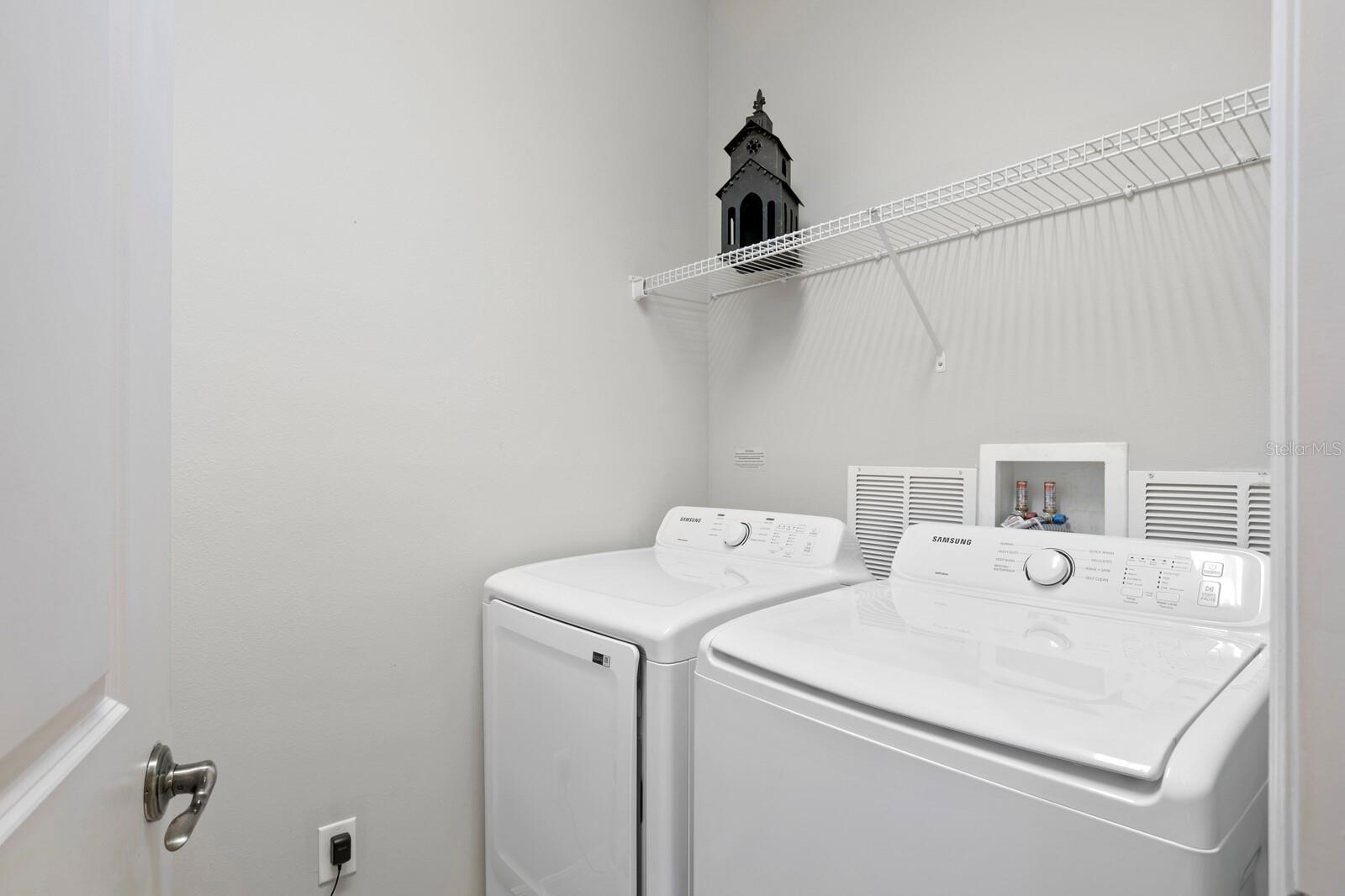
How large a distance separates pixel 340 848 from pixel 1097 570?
5.33ft

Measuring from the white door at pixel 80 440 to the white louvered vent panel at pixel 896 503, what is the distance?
4.62 feet

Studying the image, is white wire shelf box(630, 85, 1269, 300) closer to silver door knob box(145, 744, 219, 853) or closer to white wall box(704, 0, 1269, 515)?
white wall box(704, 0, 1269, 515)

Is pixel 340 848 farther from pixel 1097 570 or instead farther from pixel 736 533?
pixel 1097 570

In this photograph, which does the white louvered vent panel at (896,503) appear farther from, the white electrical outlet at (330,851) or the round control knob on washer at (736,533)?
the white electrical outlet at (330,851)

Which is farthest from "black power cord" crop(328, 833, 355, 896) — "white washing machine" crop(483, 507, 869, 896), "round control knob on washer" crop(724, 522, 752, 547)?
"round control knob on washer" crop(724, 522, 752, 547)

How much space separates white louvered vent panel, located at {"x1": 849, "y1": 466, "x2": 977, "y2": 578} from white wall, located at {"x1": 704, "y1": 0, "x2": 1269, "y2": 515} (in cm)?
5

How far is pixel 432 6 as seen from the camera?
1.55m

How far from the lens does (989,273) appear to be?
1.52 m

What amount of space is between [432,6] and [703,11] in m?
1.09

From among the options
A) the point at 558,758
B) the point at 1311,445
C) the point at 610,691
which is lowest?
the point at 558,758

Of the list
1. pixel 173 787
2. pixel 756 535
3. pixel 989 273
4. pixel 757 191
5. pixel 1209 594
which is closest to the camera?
pixel 173 787

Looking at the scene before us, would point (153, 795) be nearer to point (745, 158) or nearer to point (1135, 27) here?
point (745, 158)

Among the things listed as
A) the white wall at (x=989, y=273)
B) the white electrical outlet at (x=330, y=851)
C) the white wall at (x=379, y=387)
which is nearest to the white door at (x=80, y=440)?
the white wall at (x=379, y=387)

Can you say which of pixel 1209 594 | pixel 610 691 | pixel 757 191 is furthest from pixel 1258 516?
pixel 757 191
